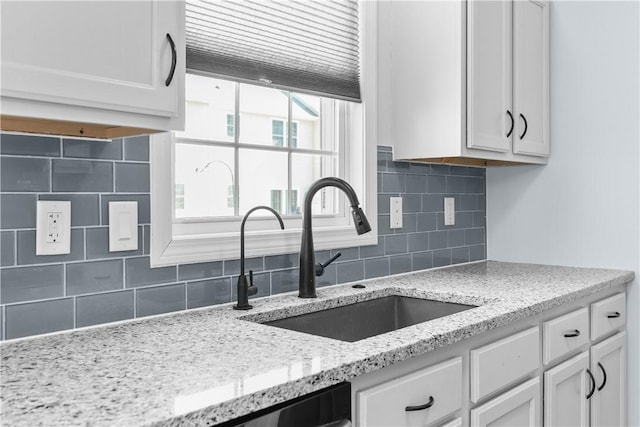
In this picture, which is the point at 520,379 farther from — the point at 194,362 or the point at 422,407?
the point at 194,362

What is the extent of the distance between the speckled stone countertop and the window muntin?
0.38 metres

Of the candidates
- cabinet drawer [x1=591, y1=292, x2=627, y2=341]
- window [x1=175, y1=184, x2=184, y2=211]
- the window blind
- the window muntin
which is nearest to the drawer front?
cabinet drawer [x1=591, y1=292, x2=627, y2=341]

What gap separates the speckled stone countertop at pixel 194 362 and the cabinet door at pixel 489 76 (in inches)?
29.6

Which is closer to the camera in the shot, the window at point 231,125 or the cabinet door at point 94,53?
the cabinet door at point 94,53

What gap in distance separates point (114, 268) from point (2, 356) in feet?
1.18

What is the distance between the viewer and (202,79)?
6.07ft

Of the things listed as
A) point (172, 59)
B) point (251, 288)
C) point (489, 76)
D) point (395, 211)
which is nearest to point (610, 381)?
point (395, 211)

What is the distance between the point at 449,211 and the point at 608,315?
797mm

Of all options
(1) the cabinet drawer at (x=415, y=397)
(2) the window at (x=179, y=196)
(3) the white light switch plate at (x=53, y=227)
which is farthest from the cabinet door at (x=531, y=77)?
(3) the white light switch plate at (x=53, y=227)

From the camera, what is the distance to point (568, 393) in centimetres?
204

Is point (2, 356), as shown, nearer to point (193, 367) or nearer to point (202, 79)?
point (193, 367)

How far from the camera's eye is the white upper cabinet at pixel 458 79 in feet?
7.29

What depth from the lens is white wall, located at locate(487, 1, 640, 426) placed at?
99.3 inches

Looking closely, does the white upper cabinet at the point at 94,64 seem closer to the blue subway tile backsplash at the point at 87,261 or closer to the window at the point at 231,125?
the blue subway tile backsplash at the point at 87,261
